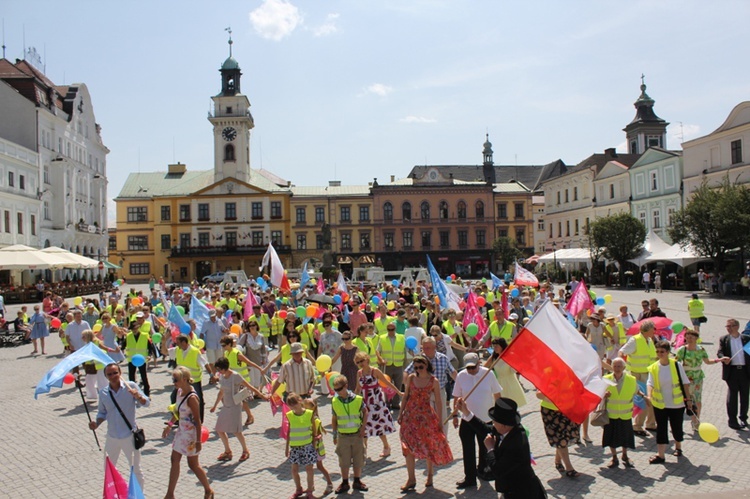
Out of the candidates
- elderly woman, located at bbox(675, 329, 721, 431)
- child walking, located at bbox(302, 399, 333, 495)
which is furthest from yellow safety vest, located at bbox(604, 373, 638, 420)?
child walking, located at bbox(302, 399, 333, 495)

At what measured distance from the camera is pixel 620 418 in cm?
781

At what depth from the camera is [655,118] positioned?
243ft

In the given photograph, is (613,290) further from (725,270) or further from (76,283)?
(76,283)

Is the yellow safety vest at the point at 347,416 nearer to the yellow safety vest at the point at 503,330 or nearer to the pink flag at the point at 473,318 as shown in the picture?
the yellow safety vest at the point at 503,330

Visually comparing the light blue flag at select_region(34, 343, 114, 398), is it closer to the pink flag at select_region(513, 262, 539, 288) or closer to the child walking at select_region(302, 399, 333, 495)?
the child walking at select_region(302, 399, 333, 495)

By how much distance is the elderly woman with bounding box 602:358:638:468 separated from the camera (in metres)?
7.75

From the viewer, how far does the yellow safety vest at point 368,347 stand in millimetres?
10438

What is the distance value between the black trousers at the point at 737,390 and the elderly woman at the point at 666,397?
1.55m

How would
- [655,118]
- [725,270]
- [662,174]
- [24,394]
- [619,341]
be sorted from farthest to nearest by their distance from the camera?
1. [655,118]
2. [662,174]
3. [725,270]
4. [24,394]
5. [619,341]

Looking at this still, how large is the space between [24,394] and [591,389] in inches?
456

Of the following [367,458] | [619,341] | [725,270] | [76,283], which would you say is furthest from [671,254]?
[76,283]

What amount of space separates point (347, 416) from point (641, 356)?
4.78m

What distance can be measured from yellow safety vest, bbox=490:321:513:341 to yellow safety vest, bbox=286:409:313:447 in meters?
5.39

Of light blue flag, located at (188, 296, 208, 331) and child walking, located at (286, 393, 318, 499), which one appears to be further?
light blue flag, located at (188, 296, 208, 331)
